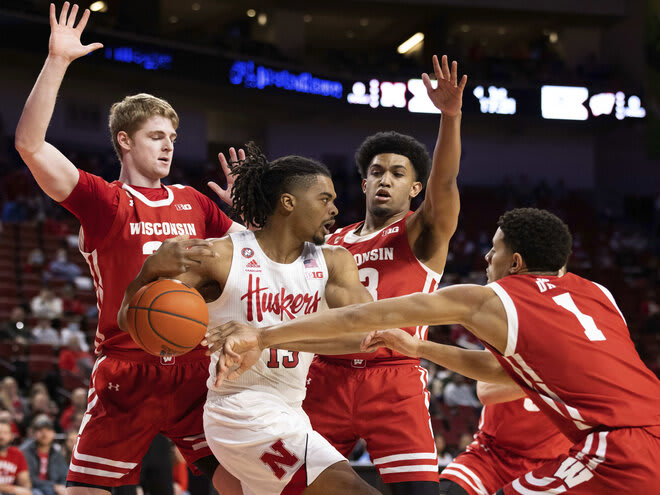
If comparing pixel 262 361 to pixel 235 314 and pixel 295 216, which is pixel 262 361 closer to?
pixel 235 314

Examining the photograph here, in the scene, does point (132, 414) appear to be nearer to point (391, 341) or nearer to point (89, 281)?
point (391, 341)

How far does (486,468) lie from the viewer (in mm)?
4301

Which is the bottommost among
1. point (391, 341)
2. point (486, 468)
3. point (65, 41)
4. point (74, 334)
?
point (74, 334)

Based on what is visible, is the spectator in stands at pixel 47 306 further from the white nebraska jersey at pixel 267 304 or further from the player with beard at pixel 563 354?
the player with beard at pixel 563 354

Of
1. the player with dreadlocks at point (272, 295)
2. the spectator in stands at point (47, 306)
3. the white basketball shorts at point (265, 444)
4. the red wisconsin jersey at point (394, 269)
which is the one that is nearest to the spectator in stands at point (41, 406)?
the spectator in stands at point (47, 306)

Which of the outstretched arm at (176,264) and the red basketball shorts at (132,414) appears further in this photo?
the red basketball shorts at (132,414)

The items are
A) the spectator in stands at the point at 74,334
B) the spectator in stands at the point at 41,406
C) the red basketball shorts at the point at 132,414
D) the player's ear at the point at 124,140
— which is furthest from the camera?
the spectator in stands at the point at 74,334

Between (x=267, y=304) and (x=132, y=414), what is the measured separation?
3.13ft

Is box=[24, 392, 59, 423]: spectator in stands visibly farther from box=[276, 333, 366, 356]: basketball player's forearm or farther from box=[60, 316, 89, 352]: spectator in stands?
box=[276, 333, 366, 356]: basketball player's forearm

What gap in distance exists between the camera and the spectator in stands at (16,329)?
34.4ft

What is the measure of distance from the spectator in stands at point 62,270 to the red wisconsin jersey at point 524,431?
998 centimetres

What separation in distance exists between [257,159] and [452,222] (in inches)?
44.0

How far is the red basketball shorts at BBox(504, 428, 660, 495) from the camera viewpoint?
279cm

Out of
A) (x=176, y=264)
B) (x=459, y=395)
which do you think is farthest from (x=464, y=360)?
(x=459, y=395)
